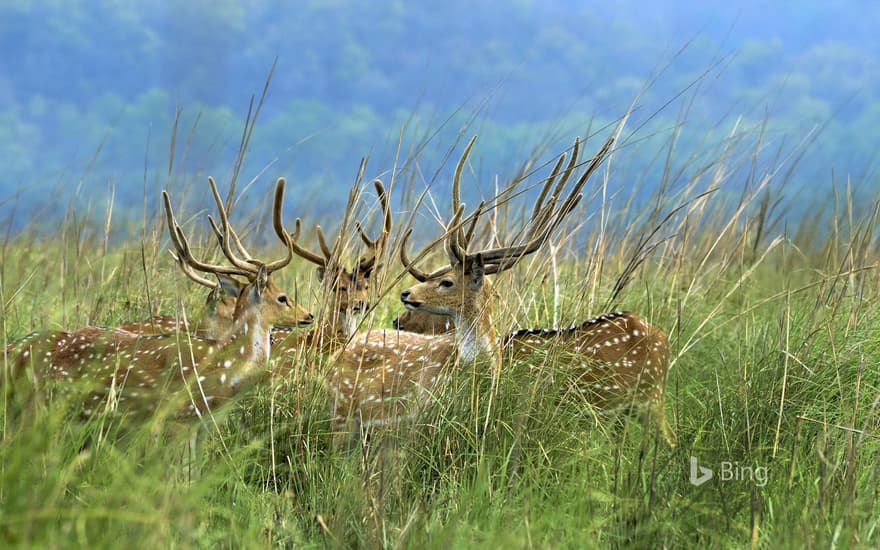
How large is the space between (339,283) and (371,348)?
0.76m

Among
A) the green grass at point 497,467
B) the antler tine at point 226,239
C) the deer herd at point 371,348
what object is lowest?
the green grass at point 497,467

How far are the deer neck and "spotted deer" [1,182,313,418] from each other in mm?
642

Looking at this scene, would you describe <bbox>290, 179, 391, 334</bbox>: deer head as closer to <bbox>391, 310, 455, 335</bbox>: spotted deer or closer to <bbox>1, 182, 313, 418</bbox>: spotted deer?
<bbox>1, 182, 313, 418</bbox>: spotted deer

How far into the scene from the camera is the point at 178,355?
3.80 metres

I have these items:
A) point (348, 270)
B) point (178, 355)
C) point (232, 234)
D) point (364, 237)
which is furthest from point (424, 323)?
point (178, 355)

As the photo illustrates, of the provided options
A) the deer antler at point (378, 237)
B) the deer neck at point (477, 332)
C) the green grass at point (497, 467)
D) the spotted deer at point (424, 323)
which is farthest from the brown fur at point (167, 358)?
the spotted deer at point (424, 323)

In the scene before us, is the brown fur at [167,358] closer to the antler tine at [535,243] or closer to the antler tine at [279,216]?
the antler tine at [279,216]

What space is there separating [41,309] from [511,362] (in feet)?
10.7

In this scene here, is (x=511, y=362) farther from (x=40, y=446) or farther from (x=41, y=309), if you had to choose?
(x=41, y=309)

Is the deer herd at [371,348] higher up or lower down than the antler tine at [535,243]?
lower down

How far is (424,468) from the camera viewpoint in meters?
3.53

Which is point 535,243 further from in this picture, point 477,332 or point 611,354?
point 611,354

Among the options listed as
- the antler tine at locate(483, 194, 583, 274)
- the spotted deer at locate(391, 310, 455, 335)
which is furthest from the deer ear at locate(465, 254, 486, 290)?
the spotted deer at locate(391, 310, 455, 335)

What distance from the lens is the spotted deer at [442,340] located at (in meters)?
3.71
